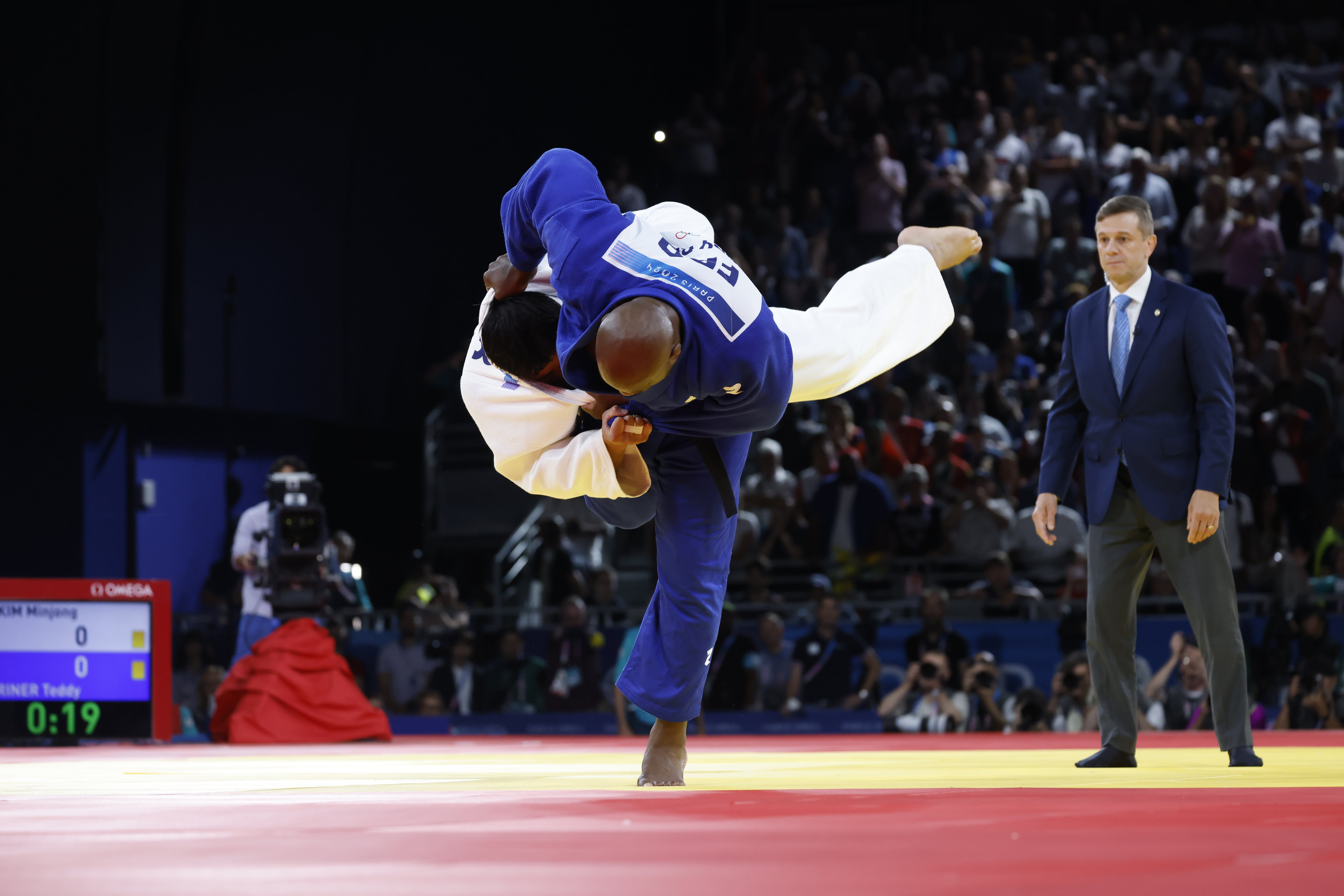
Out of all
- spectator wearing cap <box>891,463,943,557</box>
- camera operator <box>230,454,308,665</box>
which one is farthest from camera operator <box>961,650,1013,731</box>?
camera operator <box>230,454,308,665</box>

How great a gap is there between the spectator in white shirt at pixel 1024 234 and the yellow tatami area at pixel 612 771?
20.7 ft

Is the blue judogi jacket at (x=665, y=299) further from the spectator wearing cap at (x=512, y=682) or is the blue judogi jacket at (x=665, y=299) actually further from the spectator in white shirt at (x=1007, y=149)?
the spectator in white shirt at (x=1007, y=149)

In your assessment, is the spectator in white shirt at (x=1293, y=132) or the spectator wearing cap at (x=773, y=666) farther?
the spectator in white shirt at (x=1293, y=132)

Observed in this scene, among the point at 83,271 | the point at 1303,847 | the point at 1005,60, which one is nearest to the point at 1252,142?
the point at 1005,60

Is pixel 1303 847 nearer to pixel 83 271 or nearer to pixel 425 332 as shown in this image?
pixel 83 271

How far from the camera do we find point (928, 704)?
692cm

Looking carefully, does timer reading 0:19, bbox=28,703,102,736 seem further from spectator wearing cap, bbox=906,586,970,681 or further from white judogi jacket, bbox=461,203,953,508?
white judogi jacket, bbox=461,203,953,508

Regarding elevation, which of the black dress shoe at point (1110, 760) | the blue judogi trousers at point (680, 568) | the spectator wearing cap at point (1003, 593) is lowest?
the black dress shoe at point (1110, 760)

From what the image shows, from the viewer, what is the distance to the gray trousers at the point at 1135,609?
3270 millimetres

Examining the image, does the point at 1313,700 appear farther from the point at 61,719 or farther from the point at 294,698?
the point at 61,719

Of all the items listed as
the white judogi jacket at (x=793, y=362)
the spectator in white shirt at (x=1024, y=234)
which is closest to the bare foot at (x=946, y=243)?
the white judogi jacket at (x=793, y=362)

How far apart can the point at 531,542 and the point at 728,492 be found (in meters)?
7.53

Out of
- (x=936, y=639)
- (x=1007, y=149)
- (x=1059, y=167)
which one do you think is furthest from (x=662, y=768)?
(x=1007, y=149)

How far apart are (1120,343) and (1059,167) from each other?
7.65 metres
